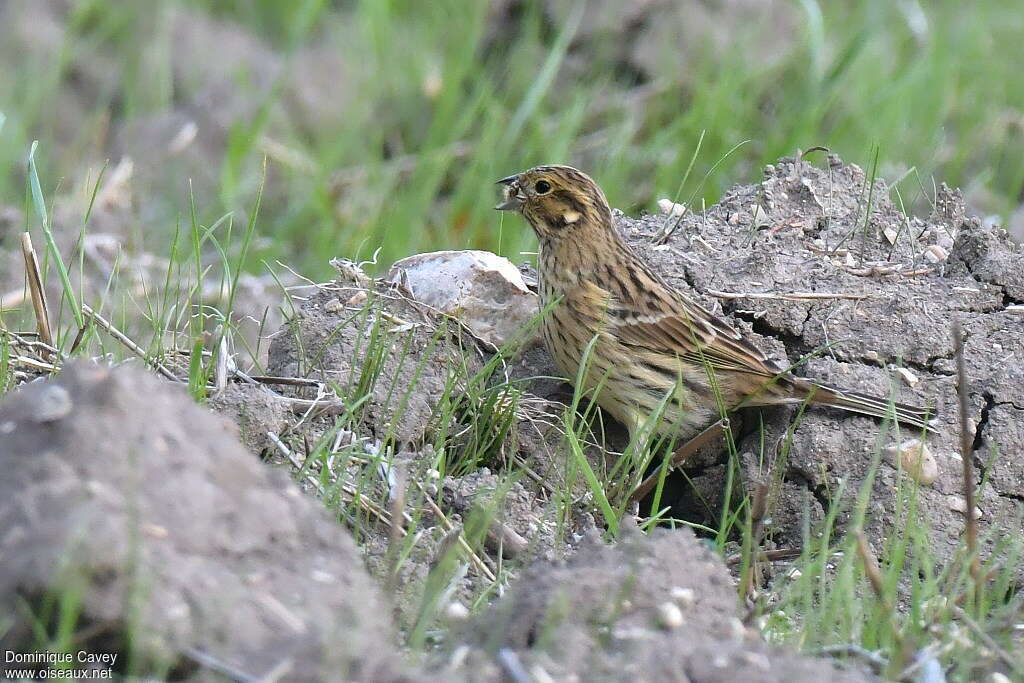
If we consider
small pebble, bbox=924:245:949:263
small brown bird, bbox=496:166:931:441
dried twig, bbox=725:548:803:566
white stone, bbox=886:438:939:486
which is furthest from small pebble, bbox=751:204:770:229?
dried twig, bbox=725:548:803:566

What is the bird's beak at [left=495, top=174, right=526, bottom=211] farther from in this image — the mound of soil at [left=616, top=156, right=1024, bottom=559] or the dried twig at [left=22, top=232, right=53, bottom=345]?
the dried twig at [left=22, top=232, right=53, bottom=345]

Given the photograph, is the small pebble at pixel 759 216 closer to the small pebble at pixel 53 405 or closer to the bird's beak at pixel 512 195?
the bird's beak at pixel 512 195

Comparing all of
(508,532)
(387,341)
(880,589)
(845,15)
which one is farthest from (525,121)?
(880,589)

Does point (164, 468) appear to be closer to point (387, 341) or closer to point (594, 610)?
point (594, 610)

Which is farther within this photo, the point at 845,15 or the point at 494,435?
the point at 845,15

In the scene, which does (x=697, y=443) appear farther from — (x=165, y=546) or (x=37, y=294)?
(x=165, y=546)
